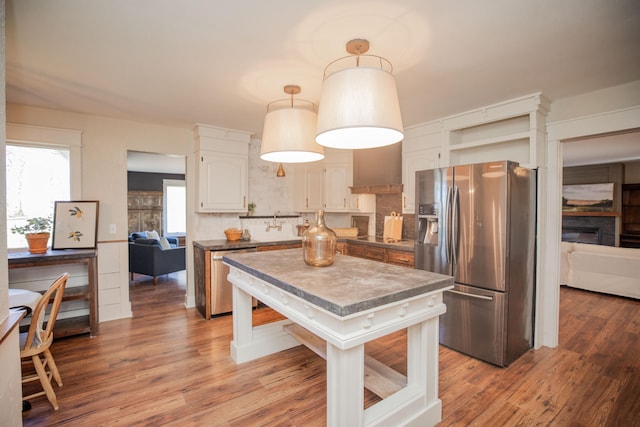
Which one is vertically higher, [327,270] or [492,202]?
[492,202]

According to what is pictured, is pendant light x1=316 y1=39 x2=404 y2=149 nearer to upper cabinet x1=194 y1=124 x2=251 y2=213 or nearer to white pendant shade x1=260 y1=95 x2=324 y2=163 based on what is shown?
white pendant shade x1=260 y1=95 x2=324 y2=163

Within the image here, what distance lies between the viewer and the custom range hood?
13.5ft

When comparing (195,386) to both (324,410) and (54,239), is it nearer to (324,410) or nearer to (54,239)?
(324,410)

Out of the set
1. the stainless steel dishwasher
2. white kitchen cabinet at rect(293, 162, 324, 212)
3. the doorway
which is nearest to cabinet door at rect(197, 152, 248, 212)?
the stainless steel dishwasher

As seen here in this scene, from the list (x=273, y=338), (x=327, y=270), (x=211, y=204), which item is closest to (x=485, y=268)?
(x=327, y=270)

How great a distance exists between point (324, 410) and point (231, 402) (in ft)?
2.11

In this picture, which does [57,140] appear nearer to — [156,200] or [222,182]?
[222,182]

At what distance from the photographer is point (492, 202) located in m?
2.62

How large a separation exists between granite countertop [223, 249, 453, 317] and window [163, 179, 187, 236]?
22.7 feet

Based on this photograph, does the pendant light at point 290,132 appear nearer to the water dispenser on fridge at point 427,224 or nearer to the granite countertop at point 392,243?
the water dispenser on fridge at point 427,224

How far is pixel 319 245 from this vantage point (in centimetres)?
212

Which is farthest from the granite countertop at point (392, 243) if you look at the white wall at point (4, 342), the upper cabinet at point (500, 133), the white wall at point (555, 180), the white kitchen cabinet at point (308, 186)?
the white wall at point (4, 342)

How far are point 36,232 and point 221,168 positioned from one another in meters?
2.01

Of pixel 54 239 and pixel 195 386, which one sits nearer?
pixel 195 386
